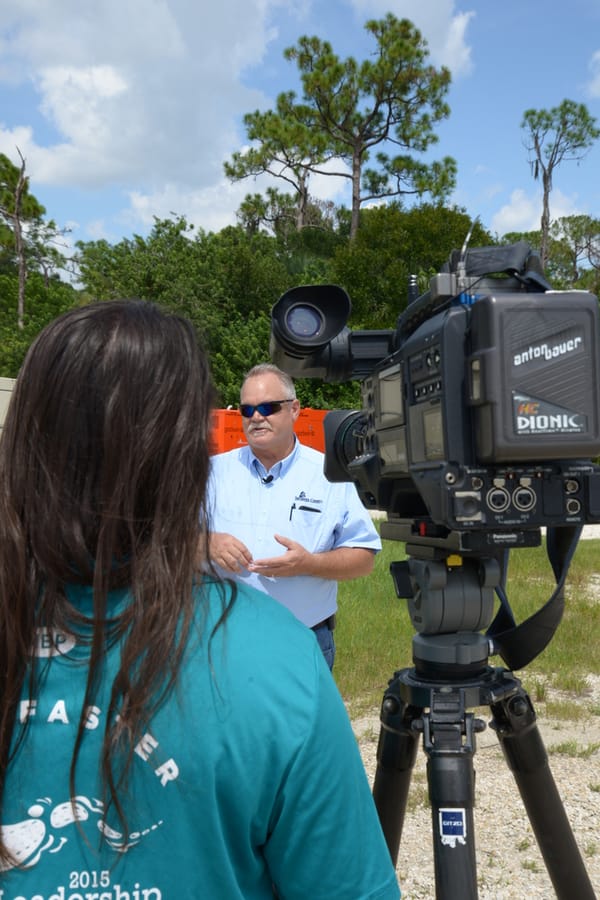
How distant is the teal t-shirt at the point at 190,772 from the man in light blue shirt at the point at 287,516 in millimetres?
1948

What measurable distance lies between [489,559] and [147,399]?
112 cm

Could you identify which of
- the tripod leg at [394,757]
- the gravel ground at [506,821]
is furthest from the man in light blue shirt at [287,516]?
the tripod leg at [394,757]

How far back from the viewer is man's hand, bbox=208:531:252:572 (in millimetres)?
2830

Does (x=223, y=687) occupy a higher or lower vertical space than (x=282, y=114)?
lower

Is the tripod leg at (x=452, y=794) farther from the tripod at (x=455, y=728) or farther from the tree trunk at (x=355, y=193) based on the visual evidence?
the tree trunk at (x=355, y=193)

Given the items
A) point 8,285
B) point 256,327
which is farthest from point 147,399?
point 8,285

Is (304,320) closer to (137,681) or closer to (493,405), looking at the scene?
(493,405)

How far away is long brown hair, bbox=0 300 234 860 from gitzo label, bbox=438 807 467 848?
970mm

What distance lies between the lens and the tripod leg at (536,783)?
1.94 meters

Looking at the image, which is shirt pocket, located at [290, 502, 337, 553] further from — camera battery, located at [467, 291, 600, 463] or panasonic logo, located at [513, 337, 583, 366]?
panasonic logo, located at [513, 337, 583, 366]

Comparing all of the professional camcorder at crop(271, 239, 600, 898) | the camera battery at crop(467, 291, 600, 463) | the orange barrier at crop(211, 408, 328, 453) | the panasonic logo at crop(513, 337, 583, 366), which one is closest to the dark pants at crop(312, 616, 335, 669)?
the professional camcorder at crop(271, 239, 600, 898)

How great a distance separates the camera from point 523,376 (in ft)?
5.03

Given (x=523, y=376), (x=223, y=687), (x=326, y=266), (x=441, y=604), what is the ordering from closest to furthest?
1. (x=223, y=687)
2. (x=523, y=376)
3. (x=441, y=604)
4. (x=326, y=266)

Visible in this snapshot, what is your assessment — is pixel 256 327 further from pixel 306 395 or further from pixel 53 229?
pixel 53 229
